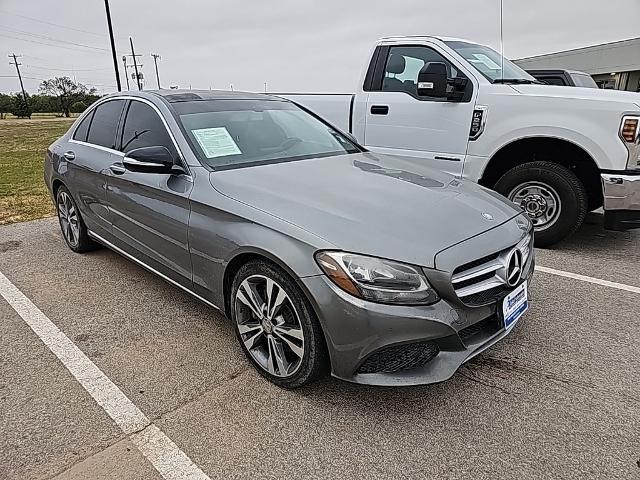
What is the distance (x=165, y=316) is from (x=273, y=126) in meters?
1.55

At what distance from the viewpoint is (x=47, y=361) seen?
113 inches

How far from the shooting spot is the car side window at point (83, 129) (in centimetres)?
438

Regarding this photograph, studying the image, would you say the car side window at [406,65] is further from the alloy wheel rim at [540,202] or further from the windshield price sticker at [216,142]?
the windshield price sticker at [216,142]

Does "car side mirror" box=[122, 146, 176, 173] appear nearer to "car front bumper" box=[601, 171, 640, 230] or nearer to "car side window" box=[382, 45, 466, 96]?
"car side window" box=[382, 45, 466, 96]

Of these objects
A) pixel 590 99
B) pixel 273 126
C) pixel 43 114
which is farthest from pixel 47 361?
pixel 43 114

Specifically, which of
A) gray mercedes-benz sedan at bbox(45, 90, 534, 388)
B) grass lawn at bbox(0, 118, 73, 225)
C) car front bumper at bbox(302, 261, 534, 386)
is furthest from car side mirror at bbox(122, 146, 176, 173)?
grass lawn at bbox(0, 118, 73, 225)

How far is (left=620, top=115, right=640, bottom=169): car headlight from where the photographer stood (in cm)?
398

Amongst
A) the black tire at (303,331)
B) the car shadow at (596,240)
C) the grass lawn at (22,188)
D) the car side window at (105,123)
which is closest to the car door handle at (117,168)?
the car side window at (105,123)

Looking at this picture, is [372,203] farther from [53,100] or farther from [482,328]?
[53,100]

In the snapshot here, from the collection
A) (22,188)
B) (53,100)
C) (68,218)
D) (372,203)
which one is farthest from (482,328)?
(53,100)

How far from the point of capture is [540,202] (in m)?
4.62

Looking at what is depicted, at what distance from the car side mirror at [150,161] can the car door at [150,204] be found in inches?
2.9

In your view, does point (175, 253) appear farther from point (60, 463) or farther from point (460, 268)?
point (460, 268)

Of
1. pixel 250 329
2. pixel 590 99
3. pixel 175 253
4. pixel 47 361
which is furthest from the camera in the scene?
pixel 590 99
